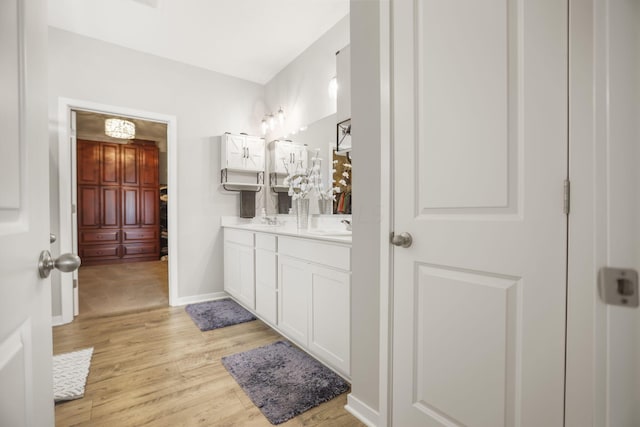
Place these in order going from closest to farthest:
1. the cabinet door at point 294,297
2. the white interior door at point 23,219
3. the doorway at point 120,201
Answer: the white interior door at point 23,219, the cabinet door at point 294,297, the doorway at point 120,201

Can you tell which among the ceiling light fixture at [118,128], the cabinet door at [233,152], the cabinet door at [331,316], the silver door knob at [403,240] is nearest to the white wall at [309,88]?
the cabinet door at [233,152]

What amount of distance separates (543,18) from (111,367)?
8.98ft

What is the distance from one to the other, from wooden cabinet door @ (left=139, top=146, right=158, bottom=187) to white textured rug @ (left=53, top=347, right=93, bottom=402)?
460cm

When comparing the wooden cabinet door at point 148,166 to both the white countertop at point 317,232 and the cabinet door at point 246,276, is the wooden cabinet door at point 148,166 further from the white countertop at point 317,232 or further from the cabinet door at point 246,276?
the cabinet door at point 246,276

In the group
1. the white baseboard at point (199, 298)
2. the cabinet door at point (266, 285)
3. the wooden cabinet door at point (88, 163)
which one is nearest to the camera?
the cabinet door at point (266, 285)

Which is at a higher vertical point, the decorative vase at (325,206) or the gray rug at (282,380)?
the decorative vase at (325,206)

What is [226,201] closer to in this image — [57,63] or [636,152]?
[57,63]

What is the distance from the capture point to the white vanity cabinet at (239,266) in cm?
272

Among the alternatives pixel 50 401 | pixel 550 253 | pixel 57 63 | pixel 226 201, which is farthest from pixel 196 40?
pixel 550 253

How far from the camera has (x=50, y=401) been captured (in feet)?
2.21

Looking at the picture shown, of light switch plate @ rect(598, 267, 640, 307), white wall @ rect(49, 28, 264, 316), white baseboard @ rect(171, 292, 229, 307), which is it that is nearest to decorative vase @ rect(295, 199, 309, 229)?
white wall @ rect(49, 28, 264, 316)

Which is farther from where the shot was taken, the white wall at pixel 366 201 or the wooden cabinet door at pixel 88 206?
the wooden cabinet door at pixel 88 206

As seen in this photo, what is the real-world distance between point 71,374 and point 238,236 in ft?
5.23

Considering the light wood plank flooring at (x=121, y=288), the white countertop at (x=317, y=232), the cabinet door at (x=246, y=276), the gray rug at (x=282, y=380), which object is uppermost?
the white countertop at (x=317, y=232)
